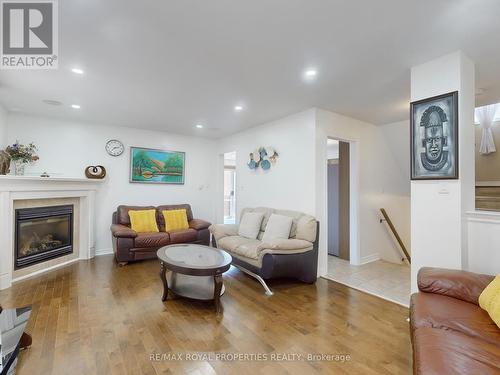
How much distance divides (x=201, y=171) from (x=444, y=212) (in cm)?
468

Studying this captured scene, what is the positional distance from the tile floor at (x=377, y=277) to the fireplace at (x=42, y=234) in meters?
4.31

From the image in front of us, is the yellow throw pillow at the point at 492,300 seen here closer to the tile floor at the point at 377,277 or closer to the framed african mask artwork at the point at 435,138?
the framed african mask artwork at the point at 435,138

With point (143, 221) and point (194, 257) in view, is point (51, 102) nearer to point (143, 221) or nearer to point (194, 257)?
point (143, 221)

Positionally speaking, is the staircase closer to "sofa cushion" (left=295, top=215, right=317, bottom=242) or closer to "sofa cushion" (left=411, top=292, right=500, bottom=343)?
"sofa cushion" (left=295, top=215, right=317, bottom=242)

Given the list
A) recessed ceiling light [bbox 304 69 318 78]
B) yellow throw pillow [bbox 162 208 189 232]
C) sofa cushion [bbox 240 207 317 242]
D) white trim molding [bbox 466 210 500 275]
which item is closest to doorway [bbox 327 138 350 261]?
sofa cushion [bbox 240 207 317 242]

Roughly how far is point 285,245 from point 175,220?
263 centimetres

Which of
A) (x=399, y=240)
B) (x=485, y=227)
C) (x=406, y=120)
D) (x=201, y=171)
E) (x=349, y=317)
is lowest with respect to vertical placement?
(x=349, y=317)

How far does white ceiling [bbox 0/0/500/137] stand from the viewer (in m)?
1.63

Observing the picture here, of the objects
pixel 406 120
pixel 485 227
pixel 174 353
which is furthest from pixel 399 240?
pixel 174 353

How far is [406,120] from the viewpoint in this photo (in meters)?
4.02

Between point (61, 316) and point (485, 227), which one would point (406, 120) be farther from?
point (61, 316)

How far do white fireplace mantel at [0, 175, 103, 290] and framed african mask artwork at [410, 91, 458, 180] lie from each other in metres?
4.75

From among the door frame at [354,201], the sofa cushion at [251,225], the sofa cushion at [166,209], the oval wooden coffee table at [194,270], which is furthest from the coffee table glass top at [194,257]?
the door frame at [354,201]

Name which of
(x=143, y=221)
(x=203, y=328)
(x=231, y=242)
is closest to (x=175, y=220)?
(x=143, y=221)
